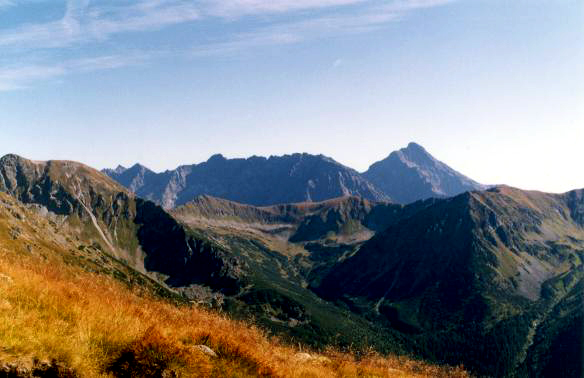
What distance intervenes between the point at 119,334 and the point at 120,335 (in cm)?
4

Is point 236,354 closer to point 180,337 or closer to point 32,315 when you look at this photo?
point 180,337

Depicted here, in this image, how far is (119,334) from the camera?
32.2ft

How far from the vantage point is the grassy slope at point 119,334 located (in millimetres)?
8516

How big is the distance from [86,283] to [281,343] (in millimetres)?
7000

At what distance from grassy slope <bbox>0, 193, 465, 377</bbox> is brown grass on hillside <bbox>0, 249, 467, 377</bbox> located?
20mm

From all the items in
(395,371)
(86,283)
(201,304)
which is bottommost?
(395,371)

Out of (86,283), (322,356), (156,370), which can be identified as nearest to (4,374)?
(156,370)

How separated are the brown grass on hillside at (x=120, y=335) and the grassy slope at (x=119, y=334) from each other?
0.07 ft

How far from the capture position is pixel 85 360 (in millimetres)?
8398

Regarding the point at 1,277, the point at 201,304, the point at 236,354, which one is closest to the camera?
the point at 236,354

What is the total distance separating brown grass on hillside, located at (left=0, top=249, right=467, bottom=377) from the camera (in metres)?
8.54

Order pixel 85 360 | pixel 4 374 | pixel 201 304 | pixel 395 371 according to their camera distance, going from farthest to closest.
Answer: pixel 201 304, pixel 395 371, pixel 85 360, pixel 4 374

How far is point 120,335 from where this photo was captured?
32.1 ft

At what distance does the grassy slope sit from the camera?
852 cm
